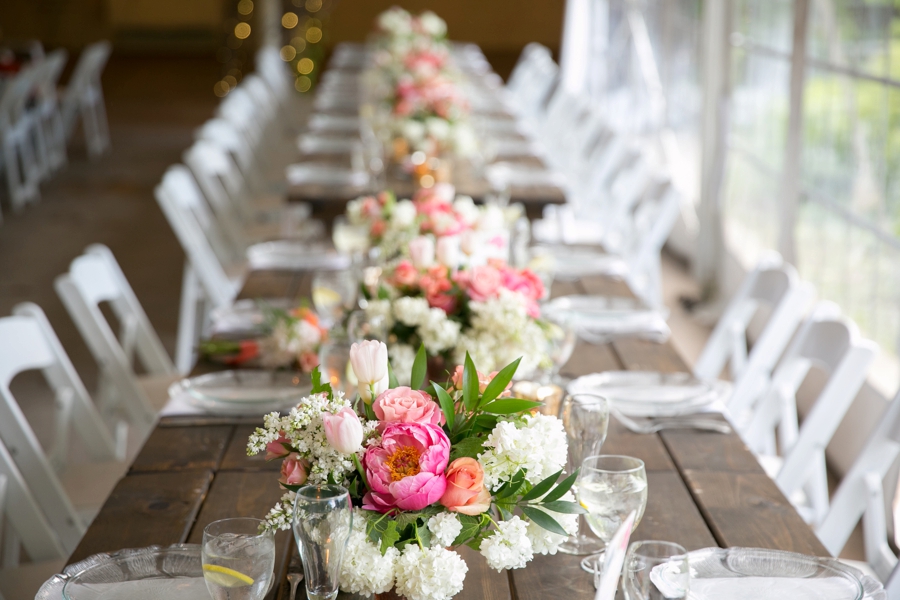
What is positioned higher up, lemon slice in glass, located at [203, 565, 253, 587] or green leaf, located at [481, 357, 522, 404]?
green leaf, located at [481, 357, 522, 404]

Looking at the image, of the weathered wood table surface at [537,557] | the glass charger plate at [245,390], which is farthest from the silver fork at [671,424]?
the glass charger plate at [245,390]

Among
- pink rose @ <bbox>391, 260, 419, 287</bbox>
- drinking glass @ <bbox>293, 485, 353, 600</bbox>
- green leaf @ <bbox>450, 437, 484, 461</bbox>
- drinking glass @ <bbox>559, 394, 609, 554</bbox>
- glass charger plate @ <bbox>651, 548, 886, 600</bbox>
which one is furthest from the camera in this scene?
pink rose @ <bbox>391, 260, 419, 287</bbox>

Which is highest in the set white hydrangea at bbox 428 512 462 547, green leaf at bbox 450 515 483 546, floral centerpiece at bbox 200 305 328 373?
white hydrangea at bbox 428 512 462 547

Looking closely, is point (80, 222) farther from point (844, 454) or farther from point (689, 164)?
point (844, 454)

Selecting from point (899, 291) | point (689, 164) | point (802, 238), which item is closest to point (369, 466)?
point (899, 291)

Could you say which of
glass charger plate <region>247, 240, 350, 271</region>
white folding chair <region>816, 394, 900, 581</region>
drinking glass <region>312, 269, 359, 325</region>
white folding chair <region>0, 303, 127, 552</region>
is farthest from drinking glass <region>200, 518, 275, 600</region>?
glass charger plate <region>247, 240, 350, 271</region>

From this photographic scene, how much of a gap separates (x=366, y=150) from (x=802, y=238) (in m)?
1.78

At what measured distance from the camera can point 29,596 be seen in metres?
1.85

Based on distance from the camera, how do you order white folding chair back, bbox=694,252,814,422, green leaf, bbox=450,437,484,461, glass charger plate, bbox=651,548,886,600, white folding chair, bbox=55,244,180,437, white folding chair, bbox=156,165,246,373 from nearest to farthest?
1. green leaf, bbox=450,437,484,461
2. glass charger plate, bbox=651,548,886,600
3. white folding chair back, bbox=694,252,814,422
4. white folding chair, bbox=55,244,180,437
5. white folding chair, bbox=156,165,246,373

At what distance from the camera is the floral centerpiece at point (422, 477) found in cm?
112

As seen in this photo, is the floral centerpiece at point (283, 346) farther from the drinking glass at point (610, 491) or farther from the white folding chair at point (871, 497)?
Answer: the white folding chair at point (871, 497)

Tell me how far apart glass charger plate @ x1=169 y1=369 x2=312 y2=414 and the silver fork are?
0.63 meters

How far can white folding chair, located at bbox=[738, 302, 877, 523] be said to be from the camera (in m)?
2.07

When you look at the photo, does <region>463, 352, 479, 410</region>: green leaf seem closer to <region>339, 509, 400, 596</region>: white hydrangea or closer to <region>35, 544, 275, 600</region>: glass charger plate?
<region>339, 509, 400, 596</region>: white hydrangea
